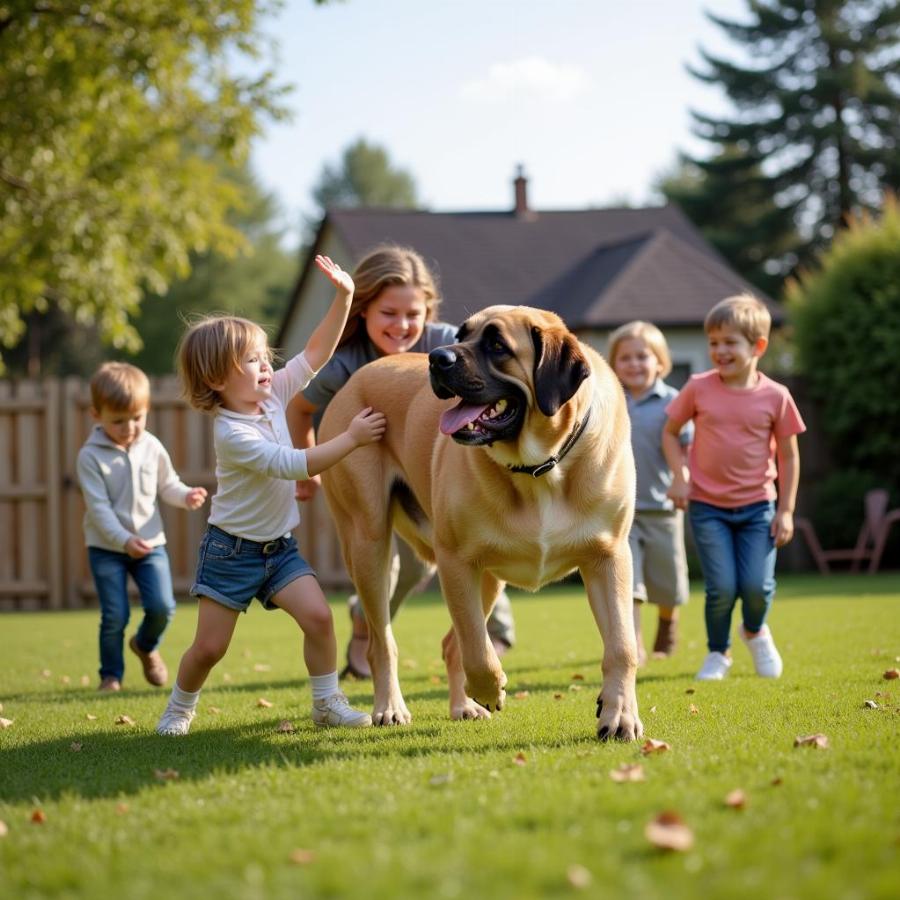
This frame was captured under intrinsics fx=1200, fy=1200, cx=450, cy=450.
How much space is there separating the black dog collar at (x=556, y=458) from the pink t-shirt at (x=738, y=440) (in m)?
2.45

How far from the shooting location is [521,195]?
28562 millimetres

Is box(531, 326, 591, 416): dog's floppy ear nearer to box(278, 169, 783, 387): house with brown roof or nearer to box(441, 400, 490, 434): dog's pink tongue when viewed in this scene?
box(441, 400, 490, 434): dog's pink tongue

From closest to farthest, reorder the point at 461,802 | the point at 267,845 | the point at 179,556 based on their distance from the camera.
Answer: the point at 267,845, the point at 461,802, the point at 179,556

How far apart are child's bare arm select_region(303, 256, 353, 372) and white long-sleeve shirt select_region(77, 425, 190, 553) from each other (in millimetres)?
2021

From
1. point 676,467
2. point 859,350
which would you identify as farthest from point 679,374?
point 676,467

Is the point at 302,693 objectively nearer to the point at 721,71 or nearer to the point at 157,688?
the point at 157,688

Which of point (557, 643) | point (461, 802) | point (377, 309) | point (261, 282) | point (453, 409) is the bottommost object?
point (557, 643)

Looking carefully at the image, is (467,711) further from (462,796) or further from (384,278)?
(384,278)

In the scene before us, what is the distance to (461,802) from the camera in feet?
10.9

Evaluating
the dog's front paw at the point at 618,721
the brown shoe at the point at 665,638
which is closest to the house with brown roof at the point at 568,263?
the brown shoe at the point at 665,638

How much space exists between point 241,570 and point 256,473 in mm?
421

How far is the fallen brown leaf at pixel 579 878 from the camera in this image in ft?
8.26

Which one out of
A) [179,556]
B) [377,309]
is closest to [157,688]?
[377,309]

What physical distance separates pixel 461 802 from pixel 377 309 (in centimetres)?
368
